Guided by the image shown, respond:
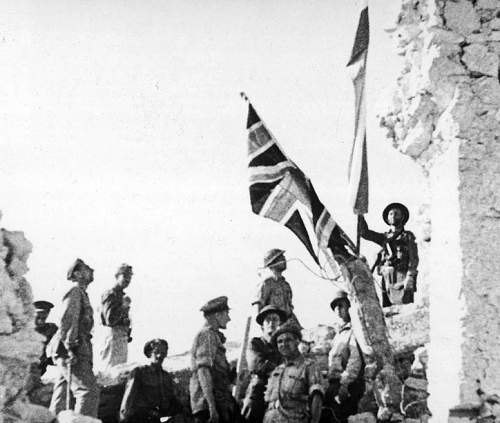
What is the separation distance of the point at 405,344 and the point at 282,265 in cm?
154

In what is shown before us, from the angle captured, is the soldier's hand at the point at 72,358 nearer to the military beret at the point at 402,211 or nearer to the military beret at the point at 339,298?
the military beret at the point at 339,298

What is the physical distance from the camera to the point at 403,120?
733 cm

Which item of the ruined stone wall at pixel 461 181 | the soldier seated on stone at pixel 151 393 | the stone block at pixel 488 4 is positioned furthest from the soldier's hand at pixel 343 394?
the stone block at pixel 488 4

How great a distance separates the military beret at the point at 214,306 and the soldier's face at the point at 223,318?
0.04 metres

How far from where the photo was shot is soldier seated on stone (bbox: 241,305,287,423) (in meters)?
7.47

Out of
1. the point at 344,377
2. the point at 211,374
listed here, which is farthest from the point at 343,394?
the point at 211,374

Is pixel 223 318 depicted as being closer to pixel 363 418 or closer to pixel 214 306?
pixel 214 306

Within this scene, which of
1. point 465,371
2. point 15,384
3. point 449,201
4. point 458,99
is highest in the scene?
point 458,99

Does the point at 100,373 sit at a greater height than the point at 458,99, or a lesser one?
lesser

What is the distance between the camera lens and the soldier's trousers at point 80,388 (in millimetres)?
7551

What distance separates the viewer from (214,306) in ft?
25.1

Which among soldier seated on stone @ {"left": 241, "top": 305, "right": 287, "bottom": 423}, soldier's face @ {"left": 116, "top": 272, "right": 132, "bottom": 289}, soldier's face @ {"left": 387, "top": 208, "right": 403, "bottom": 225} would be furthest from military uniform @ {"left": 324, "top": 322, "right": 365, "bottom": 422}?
soldier's face @ {"left": 116, "top": 272, "right": 132, "bottom": 289}

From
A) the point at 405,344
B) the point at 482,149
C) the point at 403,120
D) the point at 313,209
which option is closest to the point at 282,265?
the point at 313,209

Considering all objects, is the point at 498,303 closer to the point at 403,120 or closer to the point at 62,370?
the point at 403,120
